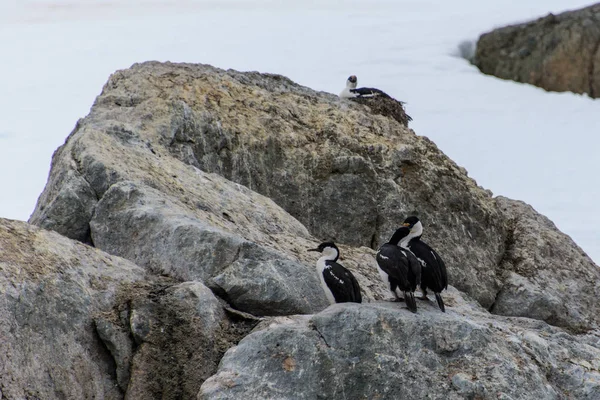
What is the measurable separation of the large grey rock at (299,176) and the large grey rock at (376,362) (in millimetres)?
2253

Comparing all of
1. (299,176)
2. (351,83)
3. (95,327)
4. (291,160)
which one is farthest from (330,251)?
(351,83)

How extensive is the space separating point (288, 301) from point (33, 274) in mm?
2374

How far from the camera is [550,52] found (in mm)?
42594

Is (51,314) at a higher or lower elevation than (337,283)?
lower

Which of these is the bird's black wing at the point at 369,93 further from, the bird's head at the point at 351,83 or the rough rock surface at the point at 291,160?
the bird's head at the point at 351,83

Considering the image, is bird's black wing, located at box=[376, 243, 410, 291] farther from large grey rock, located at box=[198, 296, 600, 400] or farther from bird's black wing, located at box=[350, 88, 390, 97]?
bird's black wing, located at box=[350, 88, 390, 97]

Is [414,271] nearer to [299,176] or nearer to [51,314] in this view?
[51,314]

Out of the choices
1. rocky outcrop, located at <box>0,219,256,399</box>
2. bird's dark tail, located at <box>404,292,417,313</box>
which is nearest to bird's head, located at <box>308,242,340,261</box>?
bird's dark tail, located at <box>404,292,417,313</box>

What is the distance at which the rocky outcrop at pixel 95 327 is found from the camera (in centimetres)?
910

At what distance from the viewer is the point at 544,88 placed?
43406mm

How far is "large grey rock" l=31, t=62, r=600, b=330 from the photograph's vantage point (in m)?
12.4

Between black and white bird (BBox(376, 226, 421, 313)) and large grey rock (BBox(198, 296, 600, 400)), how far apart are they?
20.3 inches

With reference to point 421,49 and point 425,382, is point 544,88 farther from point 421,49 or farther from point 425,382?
point 425,382

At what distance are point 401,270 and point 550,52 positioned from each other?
110ft
